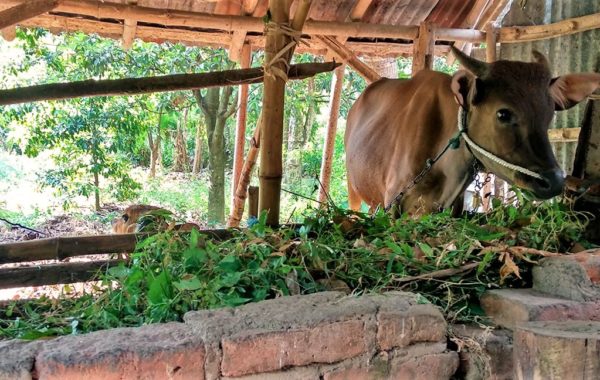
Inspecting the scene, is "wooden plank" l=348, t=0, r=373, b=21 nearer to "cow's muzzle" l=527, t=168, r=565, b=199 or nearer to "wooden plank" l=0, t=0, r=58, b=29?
"wooden plank" l=0, t=0, r=58, b=29

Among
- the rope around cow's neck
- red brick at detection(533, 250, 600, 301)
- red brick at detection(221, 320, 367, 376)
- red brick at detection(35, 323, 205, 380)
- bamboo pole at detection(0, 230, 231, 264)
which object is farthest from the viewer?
the rope around cow's neck

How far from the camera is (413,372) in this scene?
1.89 meters

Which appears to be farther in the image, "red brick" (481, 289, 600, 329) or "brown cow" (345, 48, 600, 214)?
"brown cow" (345, 48, 600, 214)

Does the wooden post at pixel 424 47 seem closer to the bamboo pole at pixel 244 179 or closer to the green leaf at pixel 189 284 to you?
the bamboo pole at pixel 244 179

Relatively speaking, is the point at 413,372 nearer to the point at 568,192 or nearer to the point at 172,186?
the point at 568,192

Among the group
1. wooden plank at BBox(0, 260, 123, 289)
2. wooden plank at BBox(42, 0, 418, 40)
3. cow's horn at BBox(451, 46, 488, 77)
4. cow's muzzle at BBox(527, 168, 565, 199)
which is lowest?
wooden plank at BBox(0, 260, 123, 289)

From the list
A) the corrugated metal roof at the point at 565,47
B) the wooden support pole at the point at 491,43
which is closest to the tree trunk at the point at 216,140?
the wooden support pole at the point at 491,43

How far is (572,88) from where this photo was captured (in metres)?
3.61

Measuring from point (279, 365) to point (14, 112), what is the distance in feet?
31.3

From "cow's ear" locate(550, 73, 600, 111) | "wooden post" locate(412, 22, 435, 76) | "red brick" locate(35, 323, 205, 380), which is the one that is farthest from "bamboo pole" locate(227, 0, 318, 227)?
"red brick" locate(35, 323, 205, 380)

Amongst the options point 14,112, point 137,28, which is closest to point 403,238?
point 137,28

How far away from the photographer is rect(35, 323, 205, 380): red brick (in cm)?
162

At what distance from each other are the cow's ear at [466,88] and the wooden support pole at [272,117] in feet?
3.90

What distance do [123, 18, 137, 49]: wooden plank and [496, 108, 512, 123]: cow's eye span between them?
3.67 metres
